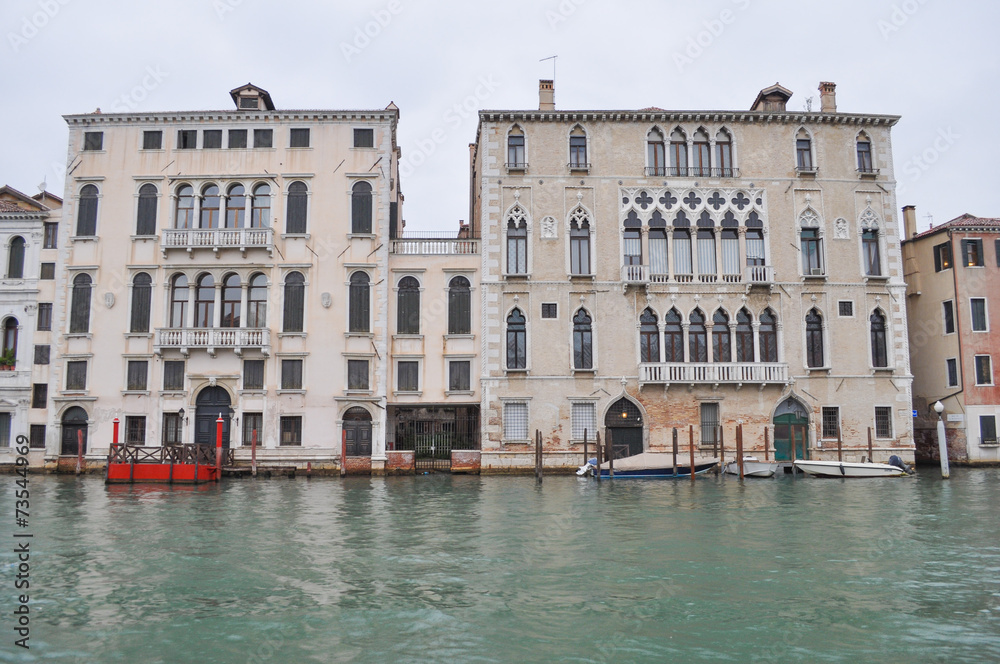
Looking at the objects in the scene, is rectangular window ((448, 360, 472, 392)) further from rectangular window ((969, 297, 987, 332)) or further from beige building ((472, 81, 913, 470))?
rectangular window ((969, 297, 987, 332))

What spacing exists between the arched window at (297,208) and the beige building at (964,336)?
892 inches

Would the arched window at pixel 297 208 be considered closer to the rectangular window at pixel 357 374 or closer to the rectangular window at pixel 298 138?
the rectangular window at pixel 298 138

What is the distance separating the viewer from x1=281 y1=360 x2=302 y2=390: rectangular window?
27172 millimetres

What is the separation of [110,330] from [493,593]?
22.0 m

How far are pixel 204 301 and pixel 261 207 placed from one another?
376 centimetres

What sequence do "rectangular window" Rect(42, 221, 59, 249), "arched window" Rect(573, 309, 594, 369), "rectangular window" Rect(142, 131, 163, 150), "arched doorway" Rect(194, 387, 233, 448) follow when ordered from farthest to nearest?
"rectangular window" Rect(42, 221, 59, 249) < "rectangular window" Rect(142, 131, 163, 150) < "arched window" Rect(573, 309, 594, 369) < "arched doorway" Rect(194, 387, 233, 448)

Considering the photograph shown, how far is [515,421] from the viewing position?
27.1m

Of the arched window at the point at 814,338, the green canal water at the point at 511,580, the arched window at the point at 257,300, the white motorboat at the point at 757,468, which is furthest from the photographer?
the arched window at the point at 814,338

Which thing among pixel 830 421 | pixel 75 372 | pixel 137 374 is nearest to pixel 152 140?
pixel 137 374

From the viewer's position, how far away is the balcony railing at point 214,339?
87.7 feet

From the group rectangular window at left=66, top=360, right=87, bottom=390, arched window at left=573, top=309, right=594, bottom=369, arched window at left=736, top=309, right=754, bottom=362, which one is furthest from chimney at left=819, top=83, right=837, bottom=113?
rectangular window at left=66, top=360, right=87, bottom=390

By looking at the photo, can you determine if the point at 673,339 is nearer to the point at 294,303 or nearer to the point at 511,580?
the point at 294,303

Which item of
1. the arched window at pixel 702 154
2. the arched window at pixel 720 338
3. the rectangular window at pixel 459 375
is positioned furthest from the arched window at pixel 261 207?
the arched window at pixel 720 338

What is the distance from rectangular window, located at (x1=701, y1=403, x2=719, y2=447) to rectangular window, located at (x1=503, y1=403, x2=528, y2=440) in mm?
5948
